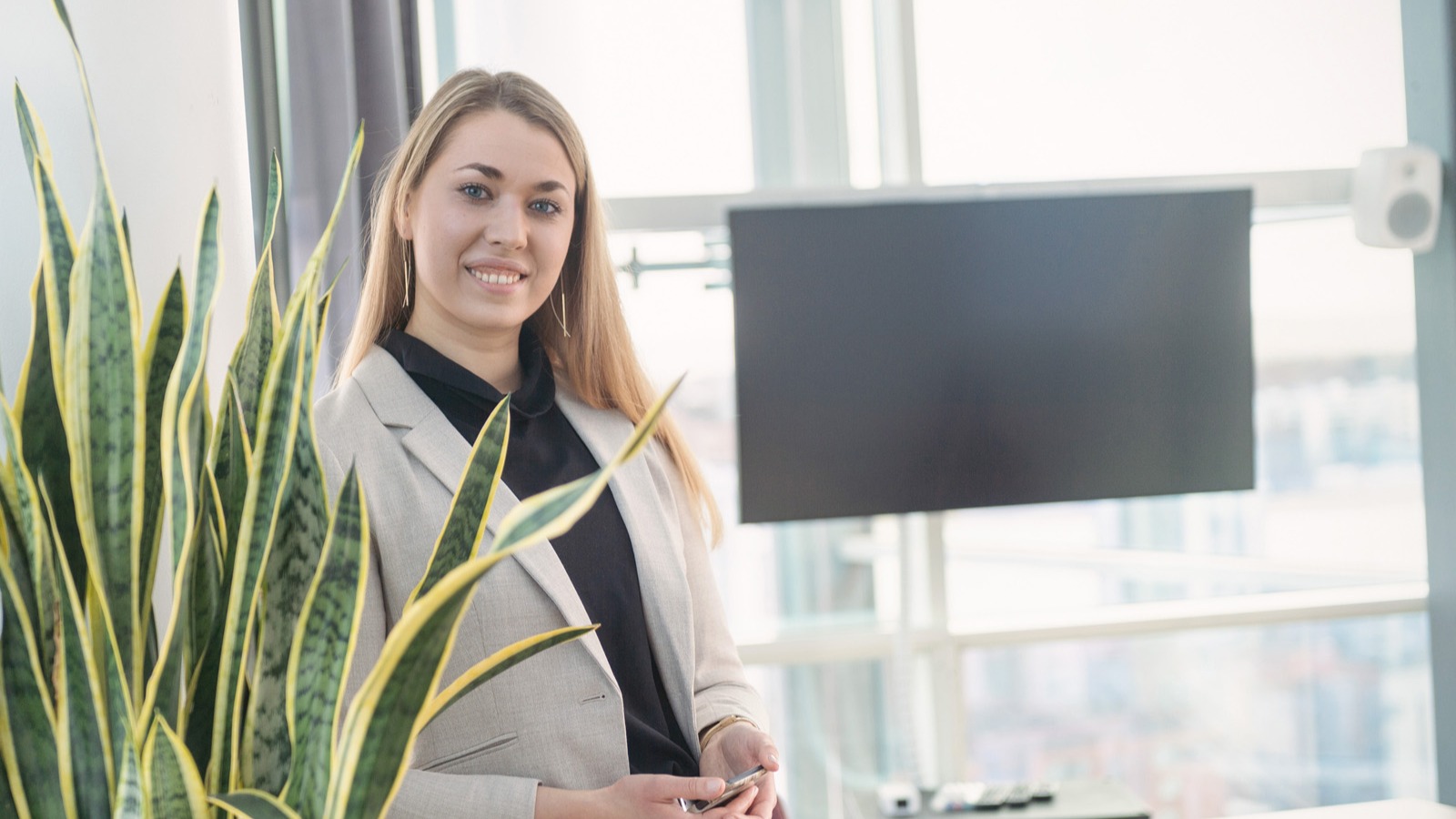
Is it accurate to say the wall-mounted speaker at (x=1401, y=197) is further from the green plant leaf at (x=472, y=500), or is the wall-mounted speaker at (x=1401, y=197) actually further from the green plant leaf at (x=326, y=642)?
the green plant leaf at (x=326, y=642)

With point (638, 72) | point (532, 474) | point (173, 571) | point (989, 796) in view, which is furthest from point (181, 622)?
point (638, 72)

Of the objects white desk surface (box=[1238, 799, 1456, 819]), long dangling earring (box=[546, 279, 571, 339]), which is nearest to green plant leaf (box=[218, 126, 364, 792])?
long dangling earring (box=[546, 279, 571, 339])

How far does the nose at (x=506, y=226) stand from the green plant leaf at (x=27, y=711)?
76cm

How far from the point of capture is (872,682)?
9.65 feet

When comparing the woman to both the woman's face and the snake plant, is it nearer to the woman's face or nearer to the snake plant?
the woman's face

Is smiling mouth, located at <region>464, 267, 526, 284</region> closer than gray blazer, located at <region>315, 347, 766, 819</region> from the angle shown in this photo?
No

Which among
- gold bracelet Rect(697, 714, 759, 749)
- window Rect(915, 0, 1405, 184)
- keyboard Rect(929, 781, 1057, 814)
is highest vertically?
window Rect(915, 0, 1405, 184)

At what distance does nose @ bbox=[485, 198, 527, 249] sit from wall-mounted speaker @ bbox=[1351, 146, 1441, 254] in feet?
7.51

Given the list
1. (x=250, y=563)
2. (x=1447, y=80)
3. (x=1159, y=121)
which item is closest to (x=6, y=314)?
(x=250, y=563)

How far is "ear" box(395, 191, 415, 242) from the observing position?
1.62 m

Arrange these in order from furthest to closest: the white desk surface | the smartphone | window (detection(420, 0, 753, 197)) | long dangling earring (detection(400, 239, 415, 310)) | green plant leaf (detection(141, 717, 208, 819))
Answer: window (detection(420, 0, 753, 197)) < the white desk surface < long dangling earring (detection(400, 239, 415, 310)) < the smartphone < green plant leaf (detection(141, 717, 208, 819))

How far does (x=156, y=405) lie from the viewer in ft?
Answer: 3.33

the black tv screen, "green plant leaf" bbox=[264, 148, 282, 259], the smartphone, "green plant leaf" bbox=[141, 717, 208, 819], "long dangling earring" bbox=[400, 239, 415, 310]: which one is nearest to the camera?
"green plant leaf" bbox=[141, 717, 208, 819]

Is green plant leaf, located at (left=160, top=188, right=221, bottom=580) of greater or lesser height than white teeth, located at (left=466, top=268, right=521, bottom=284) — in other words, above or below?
below
